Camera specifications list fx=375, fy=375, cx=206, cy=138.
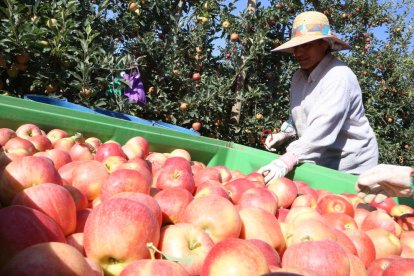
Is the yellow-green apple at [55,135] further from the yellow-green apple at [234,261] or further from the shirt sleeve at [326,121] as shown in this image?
the yellow-green apple at [234,261]

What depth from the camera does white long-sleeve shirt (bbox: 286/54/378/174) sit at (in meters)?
2.74

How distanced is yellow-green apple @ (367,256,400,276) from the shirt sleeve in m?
1.35

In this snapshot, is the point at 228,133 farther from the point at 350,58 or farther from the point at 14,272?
the point at 14,272

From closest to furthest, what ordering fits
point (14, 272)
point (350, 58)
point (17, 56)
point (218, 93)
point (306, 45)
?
point (14, 272) < point (306, 45) < point (17, 56) < point (218, 93) < point (350, 58)

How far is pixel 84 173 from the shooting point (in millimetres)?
1668

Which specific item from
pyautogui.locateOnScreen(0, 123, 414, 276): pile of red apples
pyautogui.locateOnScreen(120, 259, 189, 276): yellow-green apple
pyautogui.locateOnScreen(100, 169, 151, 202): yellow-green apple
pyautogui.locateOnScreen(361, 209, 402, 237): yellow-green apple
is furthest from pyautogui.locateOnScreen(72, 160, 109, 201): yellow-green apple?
pyautogui.locateOnScreen(361, 209, 402, 237): yellow-green apple

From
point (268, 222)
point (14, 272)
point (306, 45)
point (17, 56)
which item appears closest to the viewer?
point (14, 272)

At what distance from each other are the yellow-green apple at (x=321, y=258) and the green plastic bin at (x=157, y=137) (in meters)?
1.58

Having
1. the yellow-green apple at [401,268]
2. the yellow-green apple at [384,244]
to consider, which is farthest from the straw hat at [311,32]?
the yellow-green apple at [401,268]

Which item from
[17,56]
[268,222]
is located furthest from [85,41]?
[268,222]

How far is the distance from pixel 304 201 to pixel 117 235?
4.22 feet

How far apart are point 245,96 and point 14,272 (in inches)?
210

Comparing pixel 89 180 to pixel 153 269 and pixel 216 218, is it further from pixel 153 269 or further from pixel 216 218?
pixel 153 269

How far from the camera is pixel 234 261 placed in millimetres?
961
